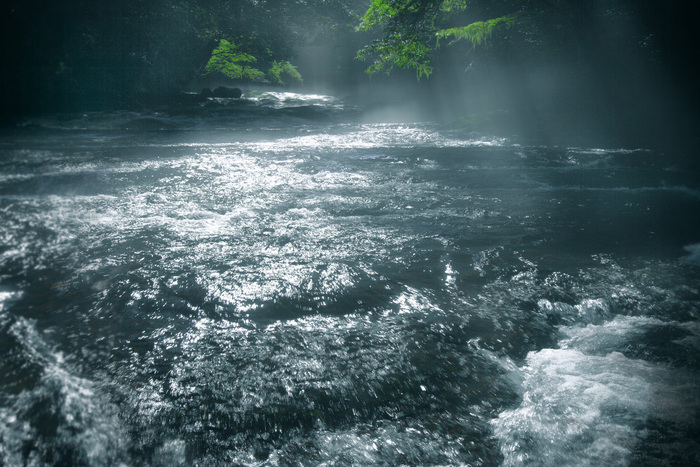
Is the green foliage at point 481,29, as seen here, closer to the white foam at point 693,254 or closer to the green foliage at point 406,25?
the green foliage at point 406,25

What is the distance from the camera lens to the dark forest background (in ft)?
31.0

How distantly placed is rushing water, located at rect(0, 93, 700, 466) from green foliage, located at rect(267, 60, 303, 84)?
2626cm

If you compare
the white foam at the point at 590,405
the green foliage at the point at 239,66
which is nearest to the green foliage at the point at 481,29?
the white foam at the point at 590,405

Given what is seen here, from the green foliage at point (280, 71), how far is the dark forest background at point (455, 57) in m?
6.61

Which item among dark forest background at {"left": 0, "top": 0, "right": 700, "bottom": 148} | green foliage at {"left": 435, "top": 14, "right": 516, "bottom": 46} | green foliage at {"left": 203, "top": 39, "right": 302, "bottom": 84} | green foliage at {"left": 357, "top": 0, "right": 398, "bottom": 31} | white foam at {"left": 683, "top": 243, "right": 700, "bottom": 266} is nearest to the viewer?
white foam at {"left": 683, "top": 243, "right": 700, "bottom": 266}

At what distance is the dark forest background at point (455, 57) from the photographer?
9461 mm

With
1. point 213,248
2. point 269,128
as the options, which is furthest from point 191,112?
point 213,248

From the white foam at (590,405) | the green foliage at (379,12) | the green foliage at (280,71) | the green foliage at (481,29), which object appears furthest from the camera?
the green foliage at (280,71)

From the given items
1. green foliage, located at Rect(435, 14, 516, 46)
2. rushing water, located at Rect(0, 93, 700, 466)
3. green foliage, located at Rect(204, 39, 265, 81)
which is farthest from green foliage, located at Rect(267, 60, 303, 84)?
rushing water, located at Rect(0, 93, 700, 466)

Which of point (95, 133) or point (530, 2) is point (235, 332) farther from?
point (530, 2)

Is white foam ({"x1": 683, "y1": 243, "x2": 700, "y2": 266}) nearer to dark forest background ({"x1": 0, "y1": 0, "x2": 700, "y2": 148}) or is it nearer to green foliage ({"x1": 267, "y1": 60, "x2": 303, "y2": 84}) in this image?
dark forest background ({"x1": 0, "y1": 0, "x2": 700, "y2": 148})

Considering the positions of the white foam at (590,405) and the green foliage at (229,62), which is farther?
the green foliage at (229,62)

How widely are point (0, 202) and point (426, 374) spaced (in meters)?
5.57

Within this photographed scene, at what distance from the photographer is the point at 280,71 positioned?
29.4 meters
